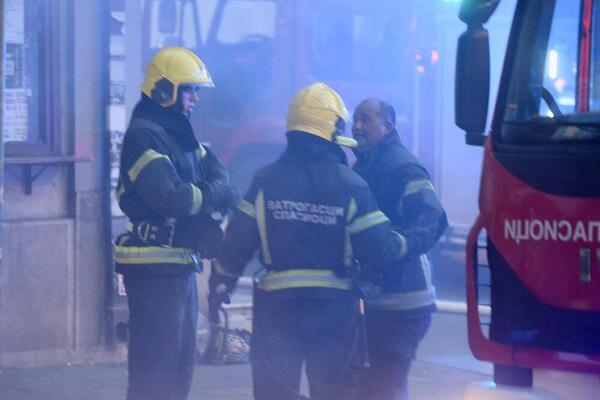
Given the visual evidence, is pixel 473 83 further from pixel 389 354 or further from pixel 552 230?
pixel 389 354

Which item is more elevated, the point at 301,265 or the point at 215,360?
the point at 301,265

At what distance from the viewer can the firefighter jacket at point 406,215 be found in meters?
6.33

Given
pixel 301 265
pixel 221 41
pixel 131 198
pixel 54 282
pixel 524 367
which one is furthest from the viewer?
pixel 221 41

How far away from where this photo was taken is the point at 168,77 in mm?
6363

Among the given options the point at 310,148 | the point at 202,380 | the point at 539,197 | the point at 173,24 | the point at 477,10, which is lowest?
the point at 202,380

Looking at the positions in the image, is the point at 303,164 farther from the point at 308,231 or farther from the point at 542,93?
the point at 542,93

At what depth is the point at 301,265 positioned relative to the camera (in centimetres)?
570

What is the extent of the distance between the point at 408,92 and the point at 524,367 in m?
11.1

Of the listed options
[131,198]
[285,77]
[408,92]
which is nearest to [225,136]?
[285,77]

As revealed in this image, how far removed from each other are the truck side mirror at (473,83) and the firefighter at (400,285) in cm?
111

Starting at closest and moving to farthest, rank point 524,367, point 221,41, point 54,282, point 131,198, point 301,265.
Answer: point 524,367 → point 301,265 → point 131,198 → point 54,282 → point 221,41

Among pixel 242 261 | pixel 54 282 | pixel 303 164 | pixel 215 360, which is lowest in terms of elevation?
pixel 215 360

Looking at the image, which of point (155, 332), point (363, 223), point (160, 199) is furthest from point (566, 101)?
point (155, 332)

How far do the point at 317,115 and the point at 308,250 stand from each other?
0.60 m
